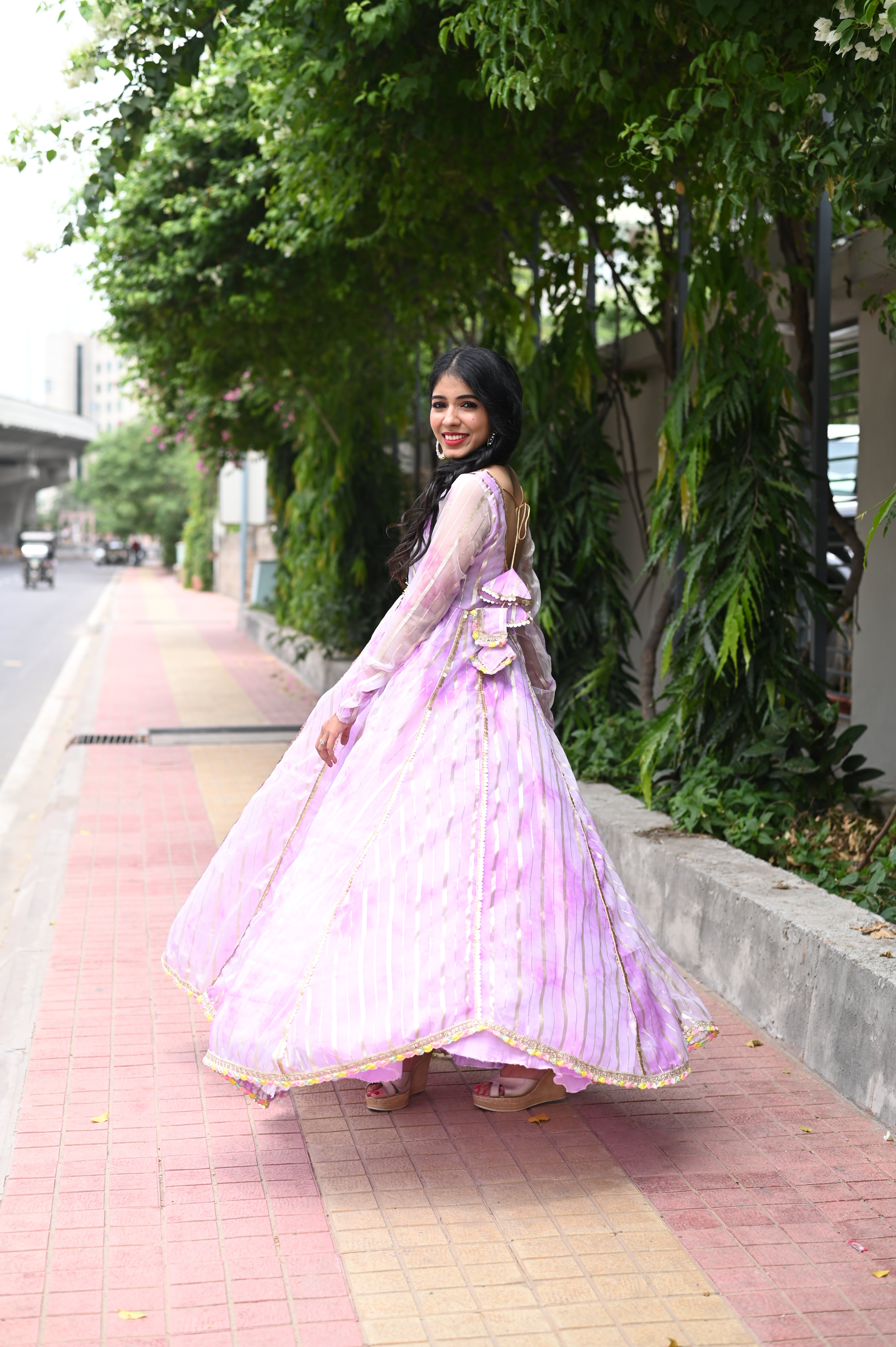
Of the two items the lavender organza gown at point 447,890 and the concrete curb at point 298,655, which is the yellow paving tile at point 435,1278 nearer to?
the lavender organza gown at point 447,890

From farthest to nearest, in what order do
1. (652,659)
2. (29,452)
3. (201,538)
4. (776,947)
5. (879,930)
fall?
1. (29,452)
2. (201,538)
3. (652,659)
4. (776,947)
5. (879,930)

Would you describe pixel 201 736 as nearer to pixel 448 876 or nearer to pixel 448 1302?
pixel 448 876

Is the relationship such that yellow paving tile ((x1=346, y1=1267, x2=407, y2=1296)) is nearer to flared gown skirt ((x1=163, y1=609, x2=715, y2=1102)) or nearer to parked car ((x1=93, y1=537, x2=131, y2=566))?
flared gown skirt ((x1=163, y1=609, x2=715, y2=1102))

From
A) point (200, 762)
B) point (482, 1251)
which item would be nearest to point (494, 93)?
point (482, 1251)

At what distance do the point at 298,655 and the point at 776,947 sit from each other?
9454mm

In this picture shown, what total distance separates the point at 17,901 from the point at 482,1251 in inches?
150

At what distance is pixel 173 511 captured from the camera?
65.3 metres

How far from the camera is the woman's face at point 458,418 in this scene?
3.47 metres

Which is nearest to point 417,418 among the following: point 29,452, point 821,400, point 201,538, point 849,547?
point 849,547

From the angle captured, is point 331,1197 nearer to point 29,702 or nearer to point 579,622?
point 579,622

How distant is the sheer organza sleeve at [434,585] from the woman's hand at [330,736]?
0.03 metres

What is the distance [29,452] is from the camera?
75000 millimetres

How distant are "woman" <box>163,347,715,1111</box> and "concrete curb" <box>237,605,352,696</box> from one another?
582cm

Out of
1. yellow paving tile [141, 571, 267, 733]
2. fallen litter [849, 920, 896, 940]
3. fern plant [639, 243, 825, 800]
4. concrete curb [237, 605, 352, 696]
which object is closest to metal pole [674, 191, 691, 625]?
fern plant [639, 243, 825, 800]
